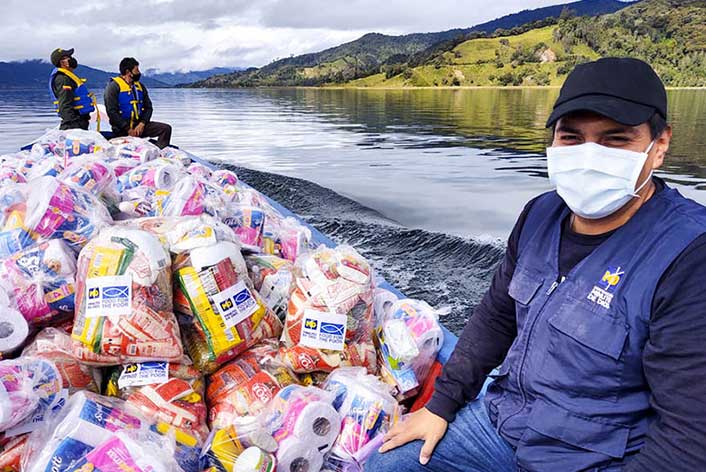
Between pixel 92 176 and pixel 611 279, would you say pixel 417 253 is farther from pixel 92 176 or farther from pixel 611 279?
pixel 611 279

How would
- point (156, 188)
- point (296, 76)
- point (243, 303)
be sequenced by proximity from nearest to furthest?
point (243, 303) < point (156, 188) < point (296, 76)

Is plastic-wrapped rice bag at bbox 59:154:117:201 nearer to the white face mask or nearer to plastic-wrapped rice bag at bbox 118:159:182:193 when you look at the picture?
plastic-wrapped rice bag at bbox 118:159:182:193

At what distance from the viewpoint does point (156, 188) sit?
3266 mm

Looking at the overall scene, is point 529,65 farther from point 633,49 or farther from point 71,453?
point 71,453

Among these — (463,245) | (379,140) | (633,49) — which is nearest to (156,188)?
(463,245)

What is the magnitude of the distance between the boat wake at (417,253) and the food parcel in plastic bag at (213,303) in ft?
6.72

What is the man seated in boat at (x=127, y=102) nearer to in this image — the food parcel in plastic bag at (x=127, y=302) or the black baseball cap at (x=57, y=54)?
the black baseball cap at (x=57, y=54)

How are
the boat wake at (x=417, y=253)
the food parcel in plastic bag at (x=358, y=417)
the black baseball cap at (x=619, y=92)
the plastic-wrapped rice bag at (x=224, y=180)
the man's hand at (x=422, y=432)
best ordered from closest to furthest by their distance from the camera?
the black baseball cap at (x=619, y=92) < the man's hand at (x=422, y=432) < the food parcel in plastic bag at (x=358, y=417) < the plastic-wrapped rice bag at (x=224, y=180) < the boat wake at (x=417, y=253)

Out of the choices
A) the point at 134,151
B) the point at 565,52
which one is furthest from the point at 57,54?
the point at 565,52

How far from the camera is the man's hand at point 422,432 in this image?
63.4 inches

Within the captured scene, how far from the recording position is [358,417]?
1893mm

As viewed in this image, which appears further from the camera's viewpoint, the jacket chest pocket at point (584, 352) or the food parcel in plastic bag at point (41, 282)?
the food parcel in plastic bag at point (41, 282)

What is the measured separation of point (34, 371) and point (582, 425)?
1737mm

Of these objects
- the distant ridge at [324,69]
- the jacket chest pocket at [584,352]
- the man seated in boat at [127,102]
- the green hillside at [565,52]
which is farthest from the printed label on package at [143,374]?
the distant ridge at [324,69]
